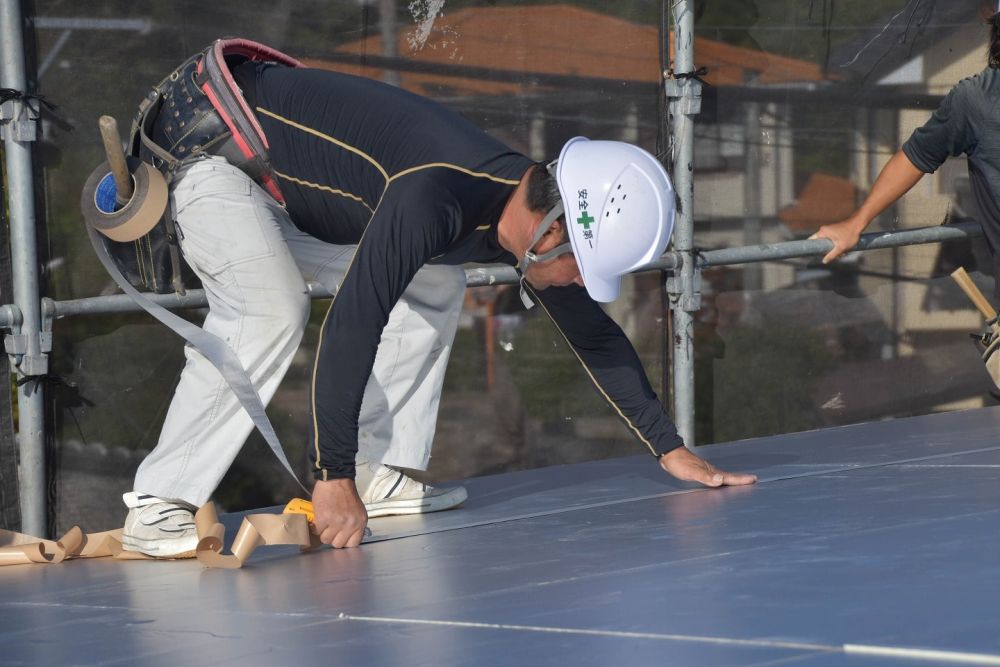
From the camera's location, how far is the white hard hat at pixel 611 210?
2672mm

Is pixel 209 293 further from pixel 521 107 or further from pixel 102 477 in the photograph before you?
pixel 521 107

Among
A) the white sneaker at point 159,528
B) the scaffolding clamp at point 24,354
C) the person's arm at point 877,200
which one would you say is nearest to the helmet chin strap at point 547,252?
the white sneaker at point 159,528

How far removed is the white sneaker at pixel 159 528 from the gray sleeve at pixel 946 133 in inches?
116

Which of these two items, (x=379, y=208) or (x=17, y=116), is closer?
(x=379, y=208)

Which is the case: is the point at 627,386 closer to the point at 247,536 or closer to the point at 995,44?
the point at 247,536

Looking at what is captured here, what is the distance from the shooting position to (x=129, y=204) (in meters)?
2.84

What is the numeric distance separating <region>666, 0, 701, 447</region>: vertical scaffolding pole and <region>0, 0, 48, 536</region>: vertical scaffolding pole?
2017 millimetres

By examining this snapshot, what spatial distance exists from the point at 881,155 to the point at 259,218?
284 cm

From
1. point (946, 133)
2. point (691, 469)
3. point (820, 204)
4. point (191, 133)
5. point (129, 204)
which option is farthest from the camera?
point (820, 204)

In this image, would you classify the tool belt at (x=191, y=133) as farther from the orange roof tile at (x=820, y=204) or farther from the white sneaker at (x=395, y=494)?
the orange roof tile at (x=820, y=204)

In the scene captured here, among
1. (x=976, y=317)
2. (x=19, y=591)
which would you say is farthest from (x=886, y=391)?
(x=19, y=591)

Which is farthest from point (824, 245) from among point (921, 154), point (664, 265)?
point (664, 265)

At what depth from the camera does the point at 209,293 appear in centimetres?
290

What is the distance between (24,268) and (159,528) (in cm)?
98
